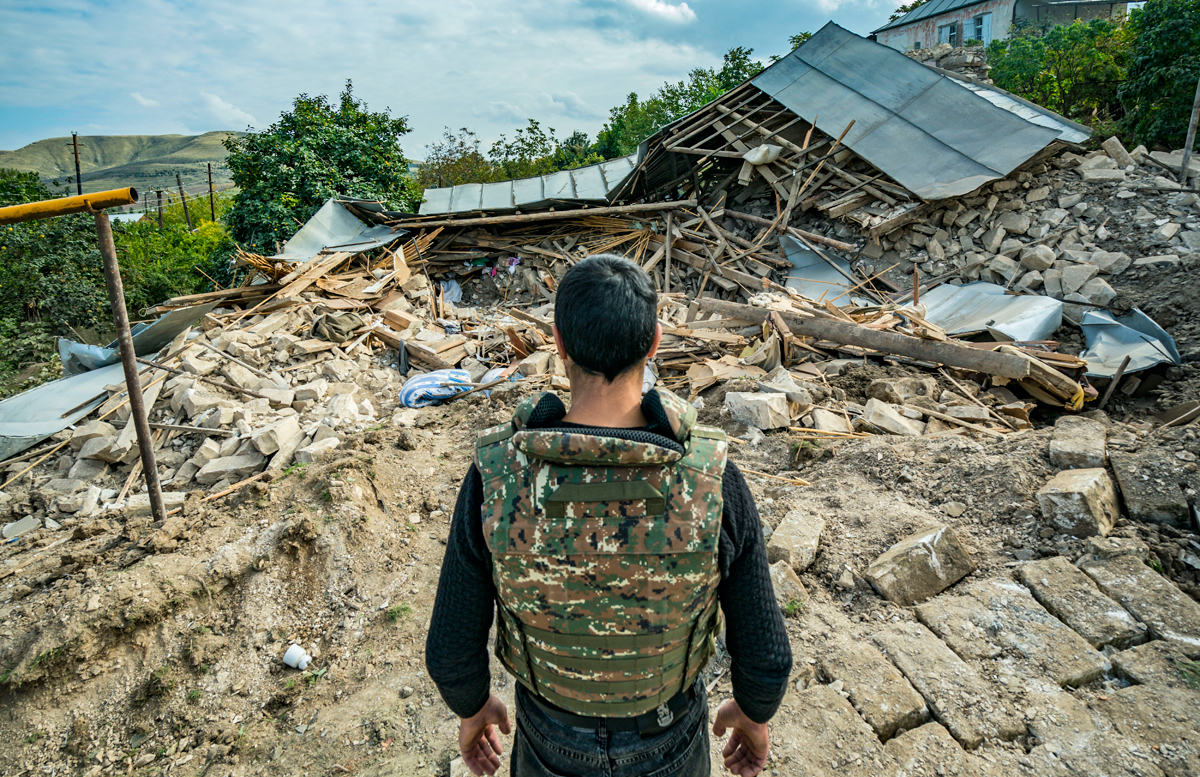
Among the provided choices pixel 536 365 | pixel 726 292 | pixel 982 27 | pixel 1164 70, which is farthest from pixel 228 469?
pixel 982 27

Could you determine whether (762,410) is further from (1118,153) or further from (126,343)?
(1118,153)

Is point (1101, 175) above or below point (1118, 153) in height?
below

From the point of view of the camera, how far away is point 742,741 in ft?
5.00

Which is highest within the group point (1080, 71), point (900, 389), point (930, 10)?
point (930, 10)

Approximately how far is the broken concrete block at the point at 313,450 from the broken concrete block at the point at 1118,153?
11319mm

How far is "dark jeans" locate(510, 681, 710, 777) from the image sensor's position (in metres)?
1.32

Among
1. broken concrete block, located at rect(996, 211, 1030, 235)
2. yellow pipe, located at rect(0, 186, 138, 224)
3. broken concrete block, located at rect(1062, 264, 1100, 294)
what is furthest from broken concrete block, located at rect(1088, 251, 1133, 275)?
yellow pipe, located at rect(0, 186, 138, 224)

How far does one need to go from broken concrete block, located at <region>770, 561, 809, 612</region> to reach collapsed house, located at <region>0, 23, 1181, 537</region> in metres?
1.94

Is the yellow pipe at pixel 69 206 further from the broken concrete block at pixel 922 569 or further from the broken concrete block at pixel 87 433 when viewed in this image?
the broken concrete block at pixel 922 569

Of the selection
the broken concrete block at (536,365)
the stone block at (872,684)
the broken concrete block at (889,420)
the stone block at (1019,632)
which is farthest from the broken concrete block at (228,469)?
the broken concrete block at (889,420)

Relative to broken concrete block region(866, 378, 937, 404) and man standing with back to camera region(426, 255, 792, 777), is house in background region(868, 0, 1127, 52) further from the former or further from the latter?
man standing with back to camera region(426, 255, 792, 777)

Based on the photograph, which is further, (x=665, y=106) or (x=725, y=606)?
(x=665, y=106)

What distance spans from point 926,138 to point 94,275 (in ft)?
66.7

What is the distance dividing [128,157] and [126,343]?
208m
